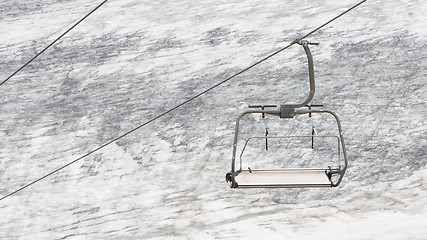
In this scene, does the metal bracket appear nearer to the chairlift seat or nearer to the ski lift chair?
the ski lift chair

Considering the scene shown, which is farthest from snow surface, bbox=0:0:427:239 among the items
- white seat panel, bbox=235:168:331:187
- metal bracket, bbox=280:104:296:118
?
metal bracket, bbox=280:104:296:118

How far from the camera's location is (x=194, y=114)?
9.55 metres

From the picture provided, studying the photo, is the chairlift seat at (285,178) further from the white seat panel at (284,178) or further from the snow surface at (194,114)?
the snow surface at (194,114)

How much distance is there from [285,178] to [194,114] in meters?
5.11

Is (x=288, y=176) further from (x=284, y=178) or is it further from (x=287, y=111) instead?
(x=287, y=111)

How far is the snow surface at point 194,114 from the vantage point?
7.37 meters

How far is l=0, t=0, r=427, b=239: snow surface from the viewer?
24.2 ft

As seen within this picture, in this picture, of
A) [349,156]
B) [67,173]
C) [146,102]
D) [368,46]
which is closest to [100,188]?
[67,173]

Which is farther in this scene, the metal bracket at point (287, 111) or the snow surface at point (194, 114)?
the snow surface at point (194, 114)

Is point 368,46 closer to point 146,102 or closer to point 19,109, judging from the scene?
point 146,102

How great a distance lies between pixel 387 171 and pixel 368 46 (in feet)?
12.3

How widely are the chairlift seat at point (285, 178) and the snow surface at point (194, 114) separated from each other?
2.44 metres

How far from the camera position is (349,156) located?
8.38m

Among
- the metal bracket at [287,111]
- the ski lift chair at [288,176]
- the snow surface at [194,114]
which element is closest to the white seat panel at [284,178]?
the ski lift chair at [288,176]
